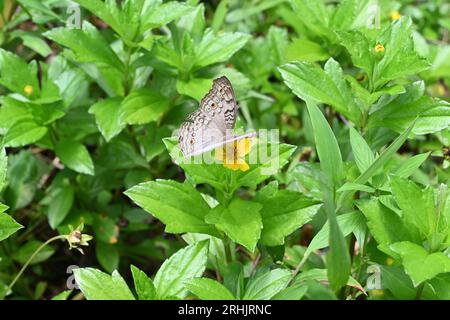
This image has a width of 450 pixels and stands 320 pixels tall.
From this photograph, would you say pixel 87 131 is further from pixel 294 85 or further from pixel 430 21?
pixel 430 21

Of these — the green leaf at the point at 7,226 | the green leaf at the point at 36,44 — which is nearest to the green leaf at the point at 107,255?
the green leaf at the point at 7,226

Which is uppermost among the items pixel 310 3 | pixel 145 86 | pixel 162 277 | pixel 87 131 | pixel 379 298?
pixel 310 3

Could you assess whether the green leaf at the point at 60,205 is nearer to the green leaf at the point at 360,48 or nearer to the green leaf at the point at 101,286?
the green leaf at the point at 101,286

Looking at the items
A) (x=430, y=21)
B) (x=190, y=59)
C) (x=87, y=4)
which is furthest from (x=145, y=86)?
(x=430, y=21)

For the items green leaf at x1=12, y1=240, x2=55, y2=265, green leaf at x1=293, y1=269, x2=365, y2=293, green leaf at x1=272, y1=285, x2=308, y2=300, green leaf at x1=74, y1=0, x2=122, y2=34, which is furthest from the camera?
green leaf at x1=12, y1=240, x2=55, y2=265

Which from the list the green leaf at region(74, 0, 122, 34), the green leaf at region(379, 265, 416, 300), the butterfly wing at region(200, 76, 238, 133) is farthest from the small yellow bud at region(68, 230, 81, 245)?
the green leaf at region(379, 265, 416, 300)

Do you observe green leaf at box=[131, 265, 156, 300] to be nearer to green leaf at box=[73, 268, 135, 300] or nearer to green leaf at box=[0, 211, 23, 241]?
green leaf at box=[73, 268, 135, 300]
